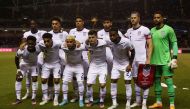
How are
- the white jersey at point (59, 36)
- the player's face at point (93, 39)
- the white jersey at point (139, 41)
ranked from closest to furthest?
1. the player's face at point (93, 39)
2. the white jersey at point (139, 41)
3. the white jersey at point (59, 36)

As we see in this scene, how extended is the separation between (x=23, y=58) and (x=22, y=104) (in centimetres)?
148

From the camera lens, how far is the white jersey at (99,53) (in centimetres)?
1077

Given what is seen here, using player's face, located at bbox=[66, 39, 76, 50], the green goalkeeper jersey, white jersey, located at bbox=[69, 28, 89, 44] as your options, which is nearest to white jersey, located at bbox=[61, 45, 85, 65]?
player's face, located at bbox=[66, 39, 76, 50]

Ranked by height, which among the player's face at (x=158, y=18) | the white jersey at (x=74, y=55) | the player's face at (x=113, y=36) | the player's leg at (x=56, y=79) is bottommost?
the player's leg at (x=56, y=79)

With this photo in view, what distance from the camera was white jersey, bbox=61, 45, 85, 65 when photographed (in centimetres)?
1092

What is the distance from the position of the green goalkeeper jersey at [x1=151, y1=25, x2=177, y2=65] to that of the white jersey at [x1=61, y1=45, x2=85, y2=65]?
2.18 m

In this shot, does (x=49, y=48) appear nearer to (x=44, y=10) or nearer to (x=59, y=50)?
(x=59, y=50)

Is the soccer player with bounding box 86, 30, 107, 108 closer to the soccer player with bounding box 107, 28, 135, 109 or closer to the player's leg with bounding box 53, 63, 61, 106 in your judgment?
the soccer player with bounding box 107, 28, 135, 109

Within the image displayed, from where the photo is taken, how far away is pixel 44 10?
53469 millimetres

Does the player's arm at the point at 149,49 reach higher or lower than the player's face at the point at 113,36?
lower

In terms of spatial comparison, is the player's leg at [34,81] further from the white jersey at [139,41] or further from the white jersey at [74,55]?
the white jersey at [139,41]

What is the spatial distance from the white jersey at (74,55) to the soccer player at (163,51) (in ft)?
7.16

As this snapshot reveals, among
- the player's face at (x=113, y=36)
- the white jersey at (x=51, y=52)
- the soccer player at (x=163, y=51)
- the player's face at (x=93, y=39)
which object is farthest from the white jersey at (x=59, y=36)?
the soccer player at (x=163, y=51)

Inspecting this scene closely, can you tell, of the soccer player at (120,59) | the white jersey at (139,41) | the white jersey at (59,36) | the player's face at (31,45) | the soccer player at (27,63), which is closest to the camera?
the soccer player at (120,59)
